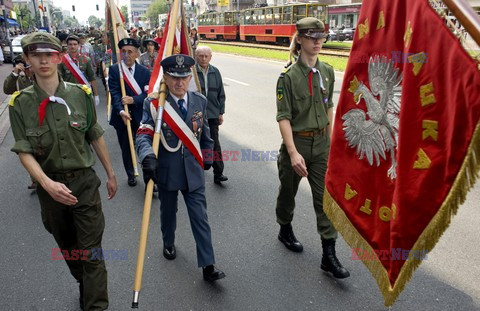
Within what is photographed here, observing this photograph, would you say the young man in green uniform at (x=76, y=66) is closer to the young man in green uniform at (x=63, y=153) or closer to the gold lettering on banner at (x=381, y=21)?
the young man in green uniform at (x=63, y=153)

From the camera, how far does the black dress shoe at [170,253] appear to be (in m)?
3.95

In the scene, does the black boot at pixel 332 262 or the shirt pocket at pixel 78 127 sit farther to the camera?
the black boot at pixel 332 262

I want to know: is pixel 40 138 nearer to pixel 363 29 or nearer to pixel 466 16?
pixel 363 29

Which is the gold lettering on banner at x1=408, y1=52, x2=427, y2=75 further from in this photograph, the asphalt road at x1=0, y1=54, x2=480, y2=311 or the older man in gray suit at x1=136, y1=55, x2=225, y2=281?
the asphalt road at x1=0, y1=54, x2=480, y2=311

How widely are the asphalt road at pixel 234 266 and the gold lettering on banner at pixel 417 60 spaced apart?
215 centimetres

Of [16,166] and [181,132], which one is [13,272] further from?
[16,166]

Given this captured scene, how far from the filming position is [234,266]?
3805 mm

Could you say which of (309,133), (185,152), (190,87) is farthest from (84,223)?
(309,133)

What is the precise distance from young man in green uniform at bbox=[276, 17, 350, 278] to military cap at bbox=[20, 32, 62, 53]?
5.91ft

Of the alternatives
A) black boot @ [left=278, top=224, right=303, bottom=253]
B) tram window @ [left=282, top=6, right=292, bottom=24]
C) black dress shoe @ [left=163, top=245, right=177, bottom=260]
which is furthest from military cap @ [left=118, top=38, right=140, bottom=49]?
tram window @ [left=282, top=6, right=292, bottom=24]

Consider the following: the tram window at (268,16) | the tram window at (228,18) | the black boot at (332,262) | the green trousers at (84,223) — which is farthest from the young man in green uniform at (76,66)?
the tram window at (228,18)

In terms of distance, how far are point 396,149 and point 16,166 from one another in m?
6.86

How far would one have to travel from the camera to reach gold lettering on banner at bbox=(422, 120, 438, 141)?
1.61 meters

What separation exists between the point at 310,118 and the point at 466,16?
2.19m
